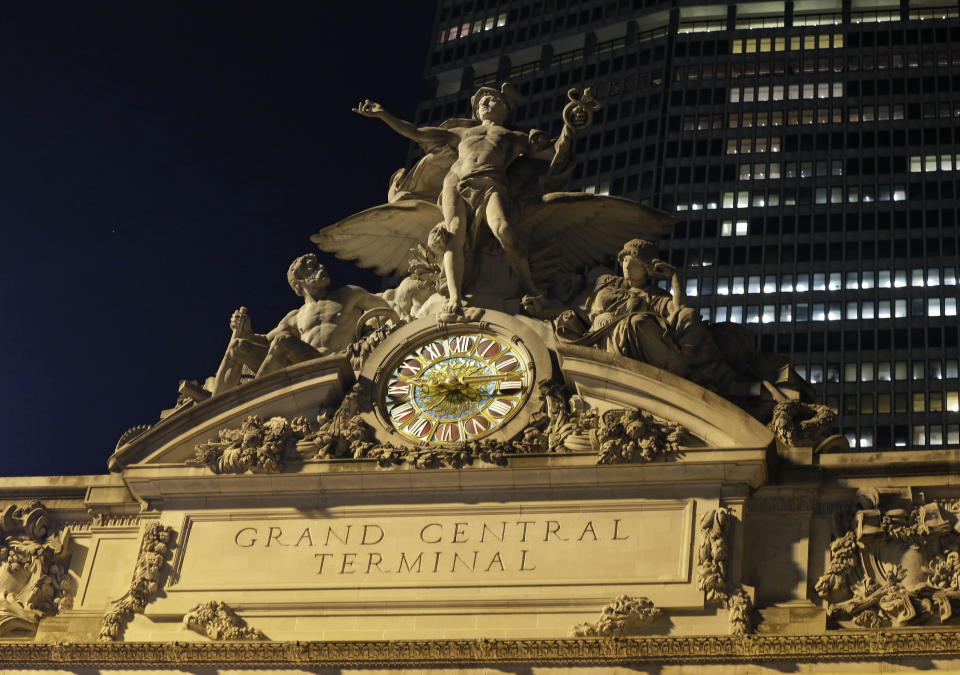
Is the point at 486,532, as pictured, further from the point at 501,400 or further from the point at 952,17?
the point at 952,17

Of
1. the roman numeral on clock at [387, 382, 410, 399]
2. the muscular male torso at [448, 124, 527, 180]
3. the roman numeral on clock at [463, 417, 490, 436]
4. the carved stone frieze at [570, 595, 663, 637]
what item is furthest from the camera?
the muscular male torso at [448, 124, 527, 180]

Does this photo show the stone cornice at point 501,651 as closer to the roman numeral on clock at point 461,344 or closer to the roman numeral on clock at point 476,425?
the roman numeral on clock at point 476,425

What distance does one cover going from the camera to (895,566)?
3512 cm

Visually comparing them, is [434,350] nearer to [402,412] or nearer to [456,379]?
[456,379]

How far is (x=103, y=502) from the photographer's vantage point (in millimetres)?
39938

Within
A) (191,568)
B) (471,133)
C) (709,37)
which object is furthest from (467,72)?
(191,568)

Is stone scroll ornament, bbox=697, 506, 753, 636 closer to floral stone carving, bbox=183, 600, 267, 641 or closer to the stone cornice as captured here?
the stone cornice

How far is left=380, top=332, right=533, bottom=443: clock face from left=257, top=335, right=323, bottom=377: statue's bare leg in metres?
2.16

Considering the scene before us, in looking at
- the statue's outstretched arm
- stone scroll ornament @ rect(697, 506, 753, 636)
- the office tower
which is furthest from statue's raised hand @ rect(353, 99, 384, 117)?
the office tower

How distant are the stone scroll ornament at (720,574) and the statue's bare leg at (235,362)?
9.99 m

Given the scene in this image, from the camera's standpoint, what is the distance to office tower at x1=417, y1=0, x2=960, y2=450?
89.9m

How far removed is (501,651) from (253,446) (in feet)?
21.6

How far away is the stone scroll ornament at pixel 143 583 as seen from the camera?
124 ft

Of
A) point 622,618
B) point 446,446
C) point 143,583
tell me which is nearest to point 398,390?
point 446,446
